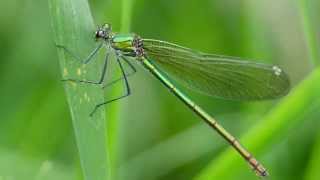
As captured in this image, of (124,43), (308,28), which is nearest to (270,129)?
(308,28)

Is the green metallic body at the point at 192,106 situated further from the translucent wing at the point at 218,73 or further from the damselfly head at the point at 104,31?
the damselfly head at the point at 104,31

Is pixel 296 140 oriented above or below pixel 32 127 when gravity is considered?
below

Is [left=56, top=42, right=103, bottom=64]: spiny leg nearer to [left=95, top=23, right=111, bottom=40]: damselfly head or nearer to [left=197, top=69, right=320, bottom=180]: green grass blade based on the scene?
[left=95, top=23, right=111, bottom=40]: damselfly head

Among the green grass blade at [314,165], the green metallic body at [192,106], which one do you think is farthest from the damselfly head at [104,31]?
the green grass blade at [314,165]

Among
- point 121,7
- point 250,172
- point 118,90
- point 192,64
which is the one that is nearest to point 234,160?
point 250,172

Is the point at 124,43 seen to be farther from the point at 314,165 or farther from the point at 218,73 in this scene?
the point at 314,165

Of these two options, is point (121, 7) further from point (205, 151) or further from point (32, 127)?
point (205, 151)

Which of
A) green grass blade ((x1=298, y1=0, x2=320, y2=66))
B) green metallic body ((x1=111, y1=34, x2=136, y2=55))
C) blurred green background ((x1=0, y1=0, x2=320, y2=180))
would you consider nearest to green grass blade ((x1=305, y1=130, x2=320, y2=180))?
blurred green background ((x1=0, y1=0, x2=320, y2=180))
